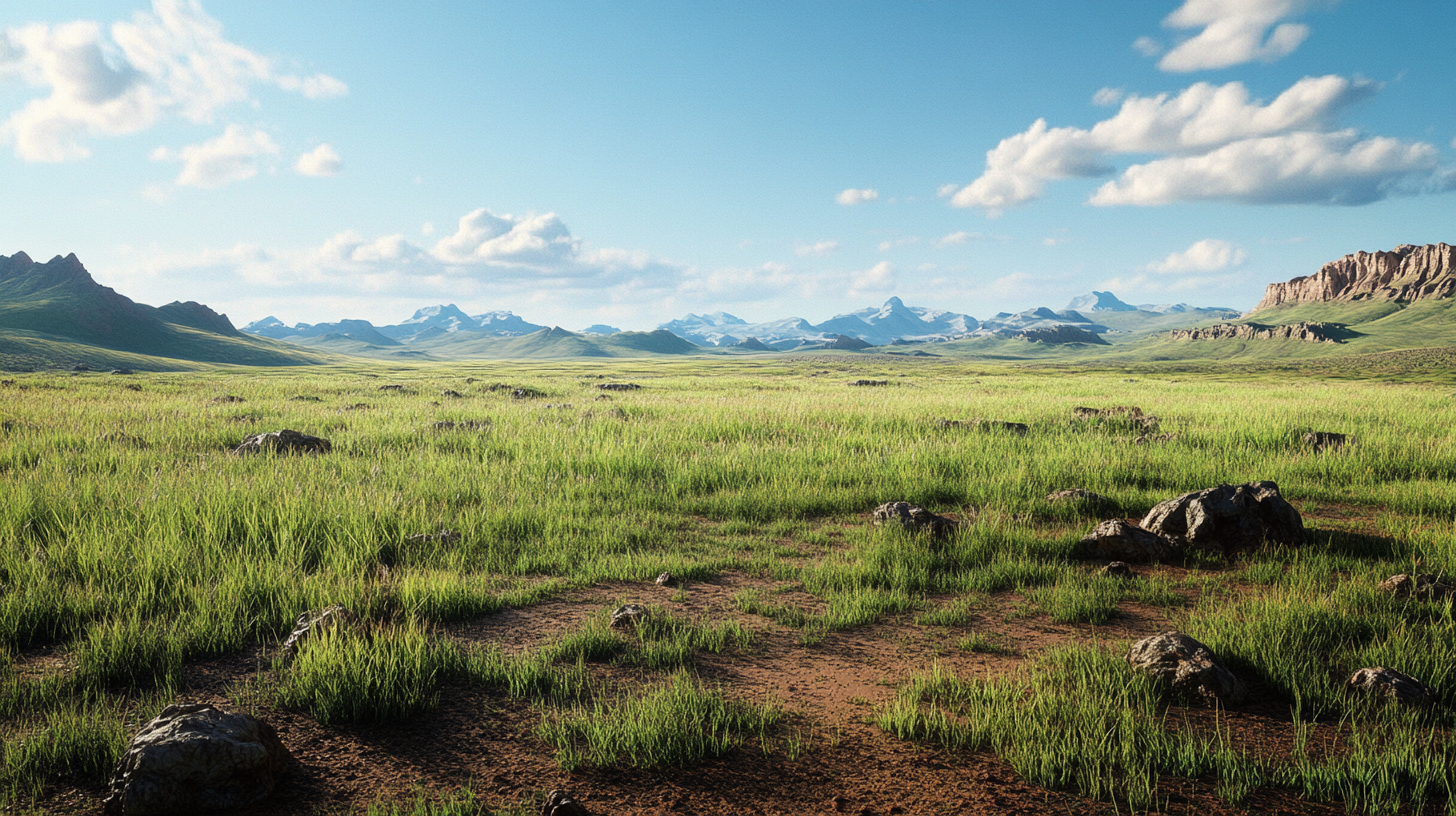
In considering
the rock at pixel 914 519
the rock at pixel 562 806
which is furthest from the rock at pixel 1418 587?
the rock at pixel 562 806

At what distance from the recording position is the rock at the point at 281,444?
11.9 metres

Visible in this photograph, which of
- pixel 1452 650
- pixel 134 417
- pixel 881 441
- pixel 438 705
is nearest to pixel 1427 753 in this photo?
pixel 1452 650

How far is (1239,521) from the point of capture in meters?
7.06

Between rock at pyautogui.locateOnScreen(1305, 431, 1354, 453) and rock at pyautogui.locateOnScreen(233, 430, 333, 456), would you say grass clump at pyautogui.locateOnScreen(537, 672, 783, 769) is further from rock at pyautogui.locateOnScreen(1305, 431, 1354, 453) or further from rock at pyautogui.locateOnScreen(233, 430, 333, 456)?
rock at pyautogui.locateOnScreen(1305, 431, 1354, 453)

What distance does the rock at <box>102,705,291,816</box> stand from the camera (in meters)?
2.96

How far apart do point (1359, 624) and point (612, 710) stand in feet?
18.6

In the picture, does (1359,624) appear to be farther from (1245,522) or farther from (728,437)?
(728,437)

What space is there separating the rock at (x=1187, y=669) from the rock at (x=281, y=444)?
43.2 ft

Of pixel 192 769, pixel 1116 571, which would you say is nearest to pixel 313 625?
pixel 192 769

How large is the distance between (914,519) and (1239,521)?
344cm

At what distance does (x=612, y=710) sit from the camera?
3814 mm

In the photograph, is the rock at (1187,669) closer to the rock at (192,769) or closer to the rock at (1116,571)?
the rock at (1116,571)

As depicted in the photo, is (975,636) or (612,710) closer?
(612,710)

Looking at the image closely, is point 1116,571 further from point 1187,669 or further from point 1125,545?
point 1187,669
